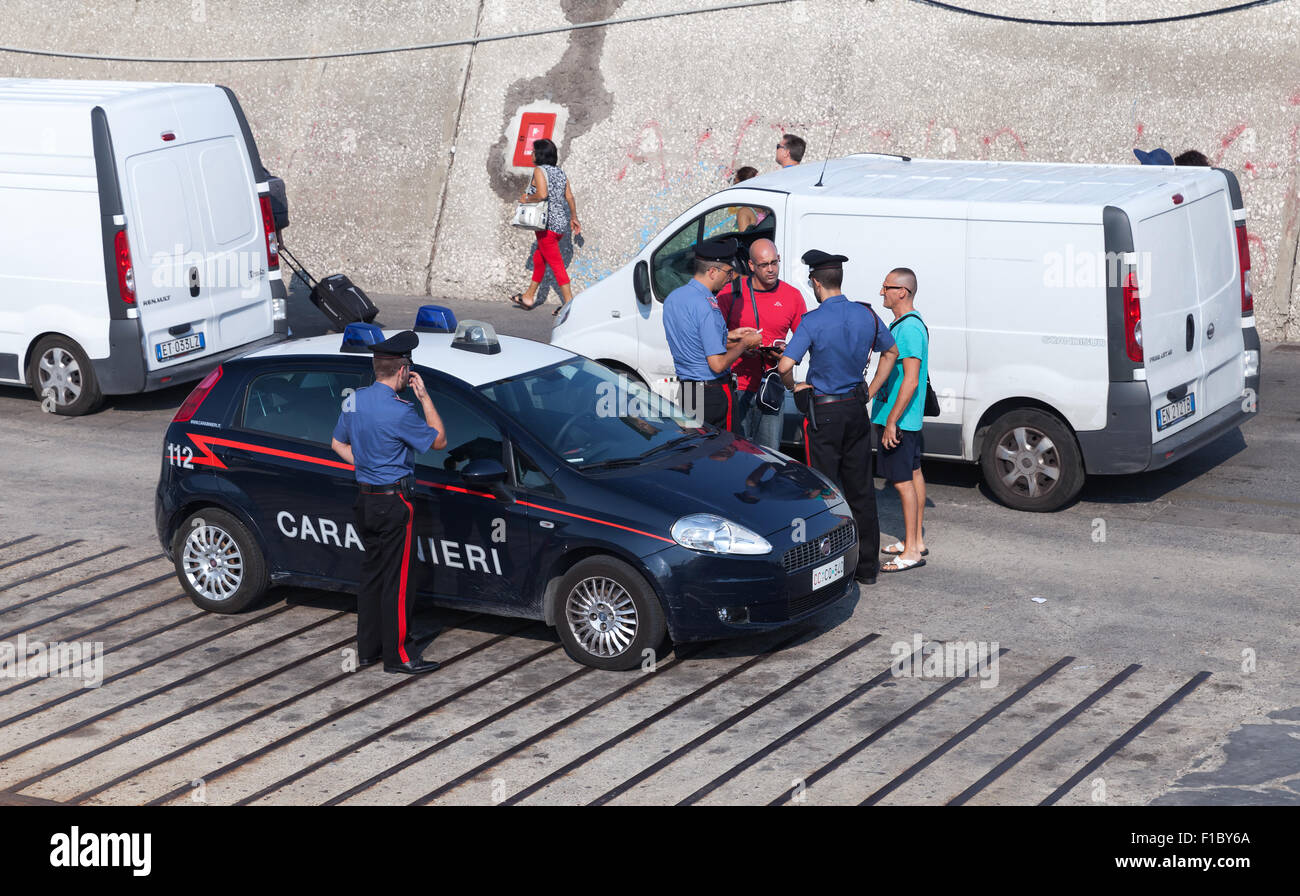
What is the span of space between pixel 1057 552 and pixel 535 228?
27.8ft

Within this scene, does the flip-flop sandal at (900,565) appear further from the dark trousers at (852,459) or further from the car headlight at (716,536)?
the car headlight at (716,536)

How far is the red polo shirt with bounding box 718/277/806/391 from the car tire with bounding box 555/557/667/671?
102 inches

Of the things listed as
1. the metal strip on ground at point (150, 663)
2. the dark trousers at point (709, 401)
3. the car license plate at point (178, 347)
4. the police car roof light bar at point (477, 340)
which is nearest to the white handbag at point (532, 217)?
the car license plate at point (178, 347)

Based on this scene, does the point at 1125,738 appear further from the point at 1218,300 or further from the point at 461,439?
the point at 1218,300

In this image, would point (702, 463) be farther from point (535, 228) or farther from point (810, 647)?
point (535, 228)

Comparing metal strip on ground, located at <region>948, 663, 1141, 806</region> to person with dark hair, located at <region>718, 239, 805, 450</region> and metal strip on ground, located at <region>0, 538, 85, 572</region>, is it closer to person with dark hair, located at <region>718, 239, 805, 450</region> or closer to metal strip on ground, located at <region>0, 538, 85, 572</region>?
person with dark hair, located at <region>718, 239, 805, 450</region>

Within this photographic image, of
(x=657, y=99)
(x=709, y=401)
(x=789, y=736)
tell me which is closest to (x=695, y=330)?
(x=709, y=401)

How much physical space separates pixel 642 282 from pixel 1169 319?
377cm

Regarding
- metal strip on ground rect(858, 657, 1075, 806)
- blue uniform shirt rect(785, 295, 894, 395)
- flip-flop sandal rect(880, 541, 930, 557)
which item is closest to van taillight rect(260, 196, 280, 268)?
blue uniform shirt rect(785, 295, 894, 395)

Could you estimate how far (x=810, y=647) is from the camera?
8594mm

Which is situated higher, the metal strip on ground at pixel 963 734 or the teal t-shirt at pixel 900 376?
the teal t-shirt at pixel 900 376

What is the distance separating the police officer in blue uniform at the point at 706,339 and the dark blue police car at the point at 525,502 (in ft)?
2.58

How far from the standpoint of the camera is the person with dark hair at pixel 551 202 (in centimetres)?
1717

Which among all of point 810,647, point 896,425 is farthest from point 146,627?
point 896,425
